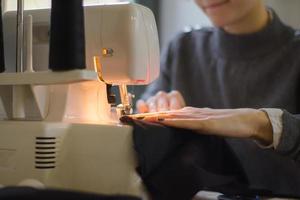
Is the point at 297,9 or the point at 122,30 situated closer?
the point at 122,30

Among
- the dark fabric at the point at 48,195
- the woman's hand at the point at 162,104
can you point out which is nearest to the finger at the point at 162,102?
the woman's hand at the point at 162,104

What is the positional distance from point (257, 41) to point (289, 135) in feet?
2.63

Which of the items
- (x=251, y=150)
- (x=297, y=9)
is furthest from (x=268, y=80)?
(x=297, y=9)

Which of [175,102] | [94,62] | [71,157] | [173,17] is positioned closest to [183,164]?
[71,157]

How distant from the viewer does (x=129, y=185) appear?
722 millimetres

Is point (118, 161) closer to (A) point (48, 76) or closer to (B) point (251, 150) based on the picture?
(A) point (48, 76)

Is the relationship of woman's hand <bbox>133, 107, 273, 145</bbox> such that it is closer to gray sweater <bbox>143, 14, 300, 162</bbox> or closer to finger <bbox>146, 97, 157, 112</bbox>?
finger <bbox>146, 97, 157, 112</bbox>

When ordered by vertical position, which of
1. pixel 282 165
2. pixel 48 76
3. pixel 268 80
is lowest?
pixel 282 165

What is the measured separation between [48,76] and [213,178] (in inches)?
13.4

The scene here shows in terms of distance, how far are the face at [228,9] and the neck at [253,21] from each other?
0.04 ft

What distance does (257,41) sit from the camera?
5.24 ft

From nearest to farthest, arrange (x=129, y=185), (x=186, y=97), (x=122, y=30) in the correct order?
1. (x=129, y=185)
2. (x=122, y=30)
3. (x=186, y=97)

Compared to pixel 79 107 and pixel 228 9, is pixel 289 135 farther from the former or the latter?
pixel 228 9

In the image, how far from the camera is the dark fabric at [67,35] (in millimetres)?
709
